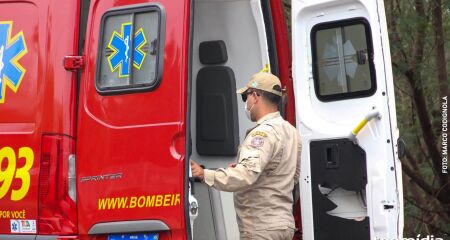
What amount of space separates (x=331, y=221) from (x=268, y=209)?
0.54 metres

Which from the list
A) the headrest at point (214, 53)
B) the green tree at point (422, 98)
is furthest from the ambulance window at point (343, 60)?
the green tree at point (422, 98)

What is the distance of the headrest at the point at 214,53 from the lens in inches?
243

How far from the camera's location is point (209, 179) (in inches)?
204

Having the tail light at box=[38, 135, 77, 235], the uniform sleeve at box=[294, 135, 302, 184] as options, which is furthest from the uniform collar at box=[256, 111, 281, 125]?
the tail light at box=[38, 135, 77, 235]

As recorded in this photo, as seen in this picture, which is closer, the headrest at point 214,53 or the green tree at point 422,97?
the headrest at point 214,53

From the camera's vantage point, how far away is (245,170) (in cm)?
518

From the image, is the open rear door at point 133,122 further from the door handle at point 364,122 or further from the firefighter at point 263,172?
the door handle at point 364,122

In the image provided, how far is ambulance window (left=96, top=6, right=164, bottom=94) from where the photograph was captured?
5312 mm

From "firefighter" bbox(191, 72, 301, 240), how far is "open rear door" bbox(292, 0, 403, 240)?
0.92ft

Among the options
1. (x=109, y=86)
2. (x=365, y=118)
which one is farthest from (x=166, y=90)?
(x=365, y=118)

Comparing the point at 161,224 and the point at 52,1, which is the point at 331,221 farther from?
the point at 52,1

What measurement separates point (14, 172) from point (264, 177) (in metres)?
1.49

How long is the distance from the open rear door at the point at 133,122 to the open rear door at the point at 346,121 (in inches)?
38.2

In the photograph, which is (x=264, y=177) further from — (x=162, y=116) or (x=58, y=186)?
(x=58, y=186)
